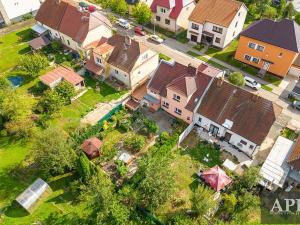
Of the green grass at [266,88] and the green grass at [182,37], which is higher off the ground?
the green grass at [182,37]

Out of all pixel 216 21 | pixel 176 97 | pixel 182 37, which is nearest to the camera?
pixel 176 97

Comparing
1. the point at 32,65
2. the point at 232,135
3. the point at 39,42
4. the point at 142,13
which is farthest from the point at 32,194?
the point at 142,13

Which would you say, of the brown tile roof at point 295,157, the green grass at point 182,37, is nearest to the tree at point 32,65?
the green grass at point 182,37

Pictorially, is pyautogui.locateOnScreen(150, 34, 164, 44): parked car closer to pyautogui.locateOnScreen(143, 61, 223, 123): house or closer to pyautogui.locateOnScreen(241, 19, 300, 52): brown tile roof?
pyautogui.locateOnScreen(143, 61, 223, 123): house

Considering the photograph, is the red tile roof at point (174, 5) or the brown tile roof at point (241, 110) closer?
the brown tile roof at point (241, 110)

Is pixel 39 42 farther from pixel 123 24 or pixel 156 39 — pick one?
pixel 156 39

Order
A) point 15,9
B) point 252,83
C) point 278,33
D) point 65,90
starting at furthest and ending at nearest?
1. point 15,9
2. point 252,83
3. point 278,33
4. point 65,90

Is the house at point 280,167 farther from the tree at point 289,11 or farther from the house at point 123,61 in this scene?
the tree at point 289,11
